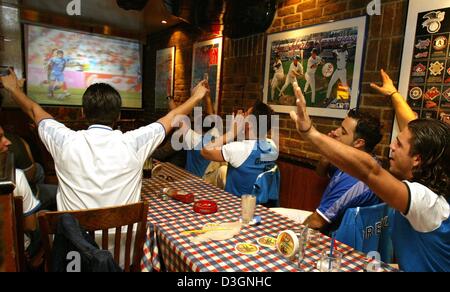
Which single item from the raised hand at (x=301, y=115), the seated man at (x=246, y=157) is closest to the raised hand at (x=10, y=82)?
the seated man at (x=246, y=157)

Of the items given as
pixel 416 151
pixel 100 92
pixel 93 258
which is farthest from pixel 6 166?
pixel 416 151

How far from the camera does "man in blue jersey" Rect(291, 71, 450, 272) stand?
1.12 metres

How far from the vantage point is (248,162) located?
2.45 metres

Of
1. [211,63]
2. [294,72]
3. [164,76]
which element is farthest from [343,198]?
[164,76]

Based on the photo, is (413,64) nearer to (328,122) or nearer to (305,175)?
(328,122)

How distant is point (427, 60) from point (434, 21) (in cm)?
26

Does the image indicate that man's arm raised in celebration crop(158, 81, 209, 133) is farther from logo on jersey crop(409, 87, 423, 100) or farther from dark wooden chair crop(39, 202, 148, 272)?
logo on jersey crop(409, 87, 423, 100)

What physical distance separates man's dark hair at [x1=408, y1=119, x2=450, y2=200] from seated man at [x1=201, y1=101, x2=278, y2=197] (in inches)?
49.8

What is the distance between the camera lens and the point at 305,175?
302 centimetres

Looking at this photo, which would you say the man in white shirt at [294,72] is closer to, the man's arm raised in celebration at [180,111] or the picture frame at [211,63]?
the picture frame at [211,63]

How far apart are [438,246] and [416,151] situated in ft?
1.28

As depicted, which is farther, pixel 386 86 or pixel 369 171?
pixel 386 86

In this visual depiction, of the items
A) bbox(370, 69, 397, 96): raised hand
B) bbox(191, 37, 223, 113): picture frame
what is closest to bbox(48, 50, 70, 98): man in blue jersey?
bbox(191, 37, 223, 113): picture frame

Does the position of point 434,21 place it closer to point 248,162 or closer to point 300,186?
point 248,162
